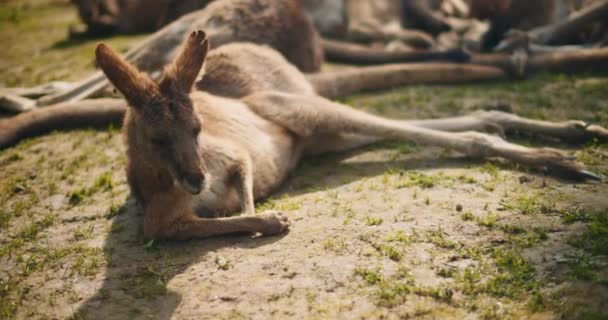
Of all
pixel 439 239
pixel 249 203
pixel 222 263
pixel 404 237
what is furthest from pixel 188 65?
pixel 439 239

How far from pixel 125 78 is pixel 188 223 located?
0.97 m

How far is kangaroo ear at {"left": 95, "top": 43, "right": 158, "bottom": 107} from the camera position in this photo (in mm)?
3596

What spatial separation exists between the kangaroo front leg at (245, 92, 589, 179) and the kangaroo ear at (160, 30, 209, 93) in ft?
3.72

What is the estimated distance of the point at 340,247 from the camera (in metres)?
3.50

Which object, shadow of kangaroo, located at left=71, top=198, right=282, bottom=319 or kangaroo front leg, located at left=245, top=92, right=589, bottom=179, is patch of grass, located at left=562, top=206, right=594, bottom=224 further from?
shadow of kangaroo, located at left=71, top=198, right=282, bottom=319

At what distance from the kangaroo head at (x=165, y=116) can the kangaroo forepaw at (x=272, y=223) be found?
471 mm

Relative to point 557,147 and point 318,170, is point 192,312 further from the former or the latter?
point 557,147

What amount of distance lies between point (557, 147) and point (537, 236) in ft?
5.64

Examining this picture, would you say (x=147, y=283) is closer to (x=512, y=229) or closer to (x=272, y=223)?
(x=272, y=223)

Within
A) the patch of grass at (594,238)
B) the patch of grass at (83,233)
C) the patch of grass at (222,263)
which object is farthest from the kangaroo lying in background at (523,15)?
the patch of grass at (83,233)

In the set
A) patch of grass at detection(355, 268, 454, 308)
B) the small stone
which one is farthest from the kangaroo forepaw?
the small stone

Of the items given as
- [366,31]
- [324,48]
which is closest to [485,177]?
[324,48]

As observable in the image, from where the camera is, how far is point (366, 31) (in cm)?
852

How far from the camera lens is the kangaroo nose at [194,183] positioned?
3.48m
